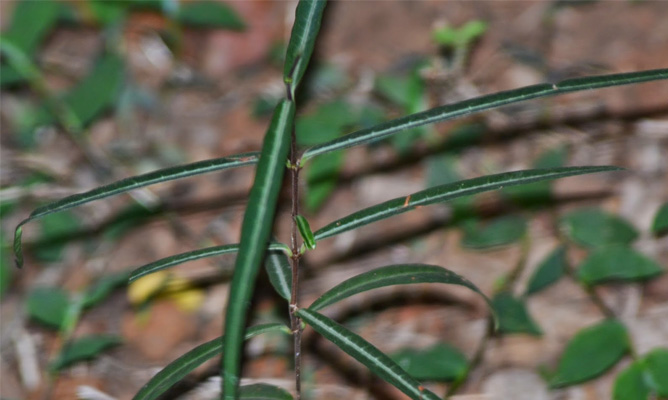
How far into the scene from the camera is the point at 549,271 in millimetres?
1646

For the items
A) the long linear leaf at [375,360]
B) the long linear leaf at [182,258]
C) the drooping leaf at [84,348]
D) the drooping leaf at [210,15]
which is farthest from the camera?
the drooping leaf at [210,15]

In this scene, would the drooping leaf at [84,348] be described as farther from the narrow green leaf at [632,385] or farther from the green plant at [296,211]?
the narrow green leaf at [632,385]

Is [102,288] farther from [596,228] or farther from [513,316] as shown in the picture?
[596,228]

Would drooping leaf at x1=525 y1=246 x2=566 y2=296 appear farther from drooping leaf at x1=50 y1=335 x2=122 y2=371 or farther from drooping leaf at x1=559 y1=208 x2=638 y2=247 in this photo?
drooping leaf at x1=50 y1=335 x2=122 y2=371

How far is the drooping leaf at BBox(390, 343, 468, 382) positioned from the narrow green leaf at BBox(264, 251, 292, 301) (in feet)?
1.62

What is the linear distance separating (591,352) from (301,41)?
947mm

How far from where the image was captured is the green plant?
2.46 ft

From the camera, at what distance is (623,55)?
2.06 metres

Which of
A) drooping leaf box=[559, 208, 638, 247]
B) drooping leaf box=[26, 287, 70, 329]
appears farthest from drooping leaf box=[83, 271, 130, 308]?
drooping leaf box=[559, 208, 638, 247]

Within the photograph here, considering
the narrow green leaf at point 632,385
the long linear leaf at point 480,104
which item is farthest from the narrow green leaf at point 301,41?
the narrow green leaf at point 632,385

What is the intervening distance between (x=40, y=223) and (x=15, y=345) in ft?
1.20

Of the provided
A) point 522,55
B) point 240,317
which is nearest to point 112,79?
point 522,55

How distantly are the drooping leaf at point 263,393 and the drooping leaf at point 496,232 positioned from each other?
2.54 ft

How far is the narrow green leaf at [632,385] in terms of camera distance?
138 centimetres
